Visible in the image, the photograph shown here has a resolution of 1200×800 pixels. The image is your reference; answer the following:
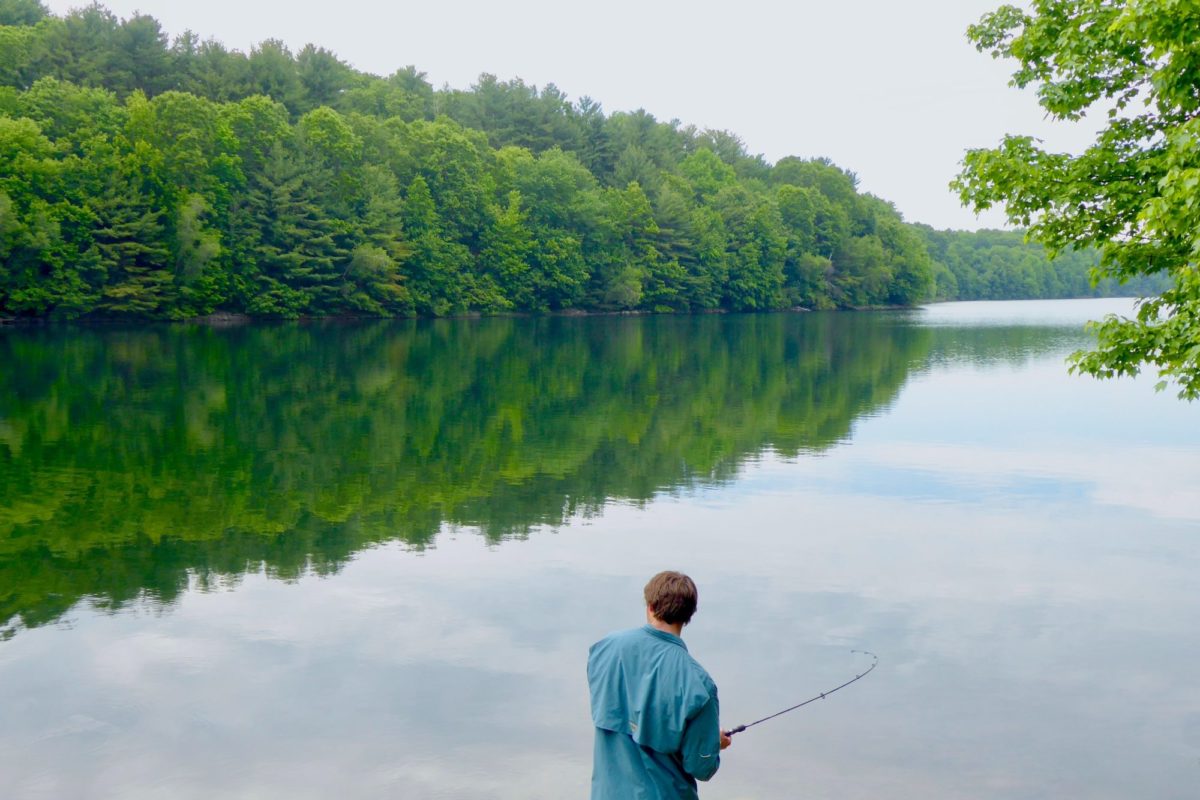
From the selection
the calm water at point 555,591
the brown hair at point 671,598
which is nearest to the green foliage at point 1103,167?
the calm water at point 555,591

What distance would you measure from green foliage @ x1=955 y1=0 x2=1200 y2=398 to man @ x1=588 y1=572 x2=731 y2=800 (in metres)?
8.81

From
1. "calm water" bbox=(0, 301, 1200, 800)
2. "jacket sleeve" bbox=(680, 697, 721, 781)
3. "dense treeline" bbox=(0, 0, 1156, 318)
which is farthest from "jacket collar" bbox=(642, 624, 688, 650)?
"dense treeline" bbox=(0, 0, 1156, 318)

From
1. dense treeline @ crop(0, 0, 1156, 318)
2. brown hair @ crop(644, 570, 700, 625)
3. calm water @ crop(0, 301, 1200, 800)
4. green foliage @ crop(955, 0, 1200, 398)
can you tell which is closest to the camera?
brown hair @ crop(644, 570, 700, 625)

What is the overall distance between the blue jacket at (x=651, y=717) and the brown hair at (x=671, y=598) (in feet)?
0.26

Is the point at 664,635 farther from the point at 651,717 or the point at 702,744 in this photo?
the point at 702,744

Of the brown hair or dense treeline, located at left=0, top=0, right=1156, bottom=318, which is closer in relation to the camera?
the brown hair

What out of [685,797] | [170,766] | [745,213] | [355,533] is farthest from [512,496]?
[745,213]

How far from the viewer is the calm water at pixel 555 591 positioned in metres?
8.60

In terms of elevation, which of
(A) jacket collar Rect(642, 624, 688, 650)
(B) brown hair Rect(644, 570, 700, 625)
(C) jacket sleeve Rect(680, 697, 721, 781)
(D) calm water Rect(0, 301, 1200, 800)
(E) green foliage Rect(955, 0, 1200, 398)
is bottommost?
(D) calm water Rect(0, 301, 1200, 800)

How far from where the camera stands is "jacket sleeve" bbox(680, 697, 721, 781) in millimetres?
5012

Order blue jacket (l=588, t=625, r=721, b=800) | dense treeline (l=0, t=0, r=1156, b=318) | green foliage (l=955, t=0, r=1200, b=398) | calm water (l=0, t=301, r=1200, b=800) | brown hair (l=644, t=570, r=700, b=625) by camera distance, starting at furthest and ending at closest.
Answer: dense treeline (l=0, t=0, r=1156, b=318)
green foliage (l=955, t=0, r=1200, b=398)
calm water (l=0, t=301, r=1200, b=800)
brown hair (l=644, t=570, r=700, b=625)
blue jacket (l=588, t=625, r=721, b=800)

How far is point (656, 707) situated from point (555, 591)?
25.7 ft

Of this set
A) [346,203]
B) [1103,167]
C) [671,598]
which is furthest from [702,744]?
[346,203]

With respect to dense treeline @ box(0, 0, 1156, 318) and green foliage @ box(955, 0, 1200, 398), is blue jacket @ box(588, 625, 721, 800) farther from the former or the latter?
dense treeline @ box(0, 0, 1156, 318)
